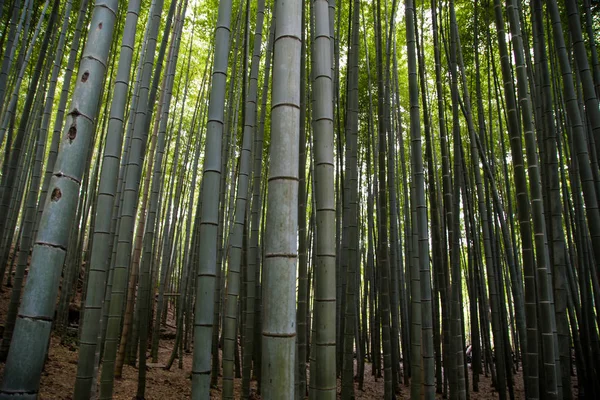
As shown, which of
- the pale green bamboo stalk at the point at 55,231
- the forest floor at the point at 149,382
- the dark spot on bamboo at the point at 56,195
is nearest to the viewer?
the pale green bamboo stalk at the point at 55,231

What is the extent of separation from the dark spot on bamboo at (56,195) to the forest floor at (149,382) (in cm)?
→ 243

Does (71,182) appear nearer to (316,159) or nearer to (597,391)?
(316,159)

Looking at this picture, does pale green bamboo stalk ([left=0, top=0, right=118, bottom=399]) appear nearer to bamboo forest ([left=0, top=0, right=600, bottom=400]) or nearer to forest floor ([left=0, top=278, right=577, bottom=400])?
bamboo forest ([left=0, top=0, right=600, bottom=400])

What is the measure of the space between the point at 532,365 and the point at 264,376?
2.02 metres

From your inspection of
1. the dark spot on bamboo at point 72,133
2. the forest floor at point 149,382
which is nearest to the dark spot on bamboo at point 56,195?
the dark spot on bamboo at point 72,133

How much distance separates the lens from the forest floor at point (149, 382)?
3.22 metres

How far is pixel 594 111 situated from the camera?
88.9 inches

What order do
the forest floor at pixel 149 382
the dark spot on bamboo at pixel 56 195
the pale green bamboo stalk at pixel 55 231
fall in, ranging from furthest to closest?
the forest floor at pixel 149 382
the dark spot on bamboo at pixel 56 195
the pale green bamboo stalk at pixel 55 231

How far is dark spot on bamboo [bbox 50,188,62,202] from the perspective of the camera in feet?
3.74

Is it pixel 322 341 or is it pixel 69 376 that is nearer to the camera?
pixel 322 341

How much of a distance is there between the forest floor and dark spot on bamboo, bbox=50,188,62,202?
2426mm

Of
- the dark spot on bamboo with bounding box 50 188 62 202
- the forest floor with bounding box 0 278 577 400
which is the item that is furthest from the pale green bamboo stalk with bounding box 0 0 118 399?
the forest floor with bounding box 0 278 577 400

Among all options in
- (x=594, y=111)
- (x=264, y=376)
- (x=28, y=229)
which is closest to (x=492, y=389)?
(x=594, y=111)

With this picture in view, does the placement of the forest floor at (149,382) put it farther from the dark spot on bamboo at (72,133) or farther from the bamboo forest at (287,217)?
the dark spot on bamboo at (72,133)
